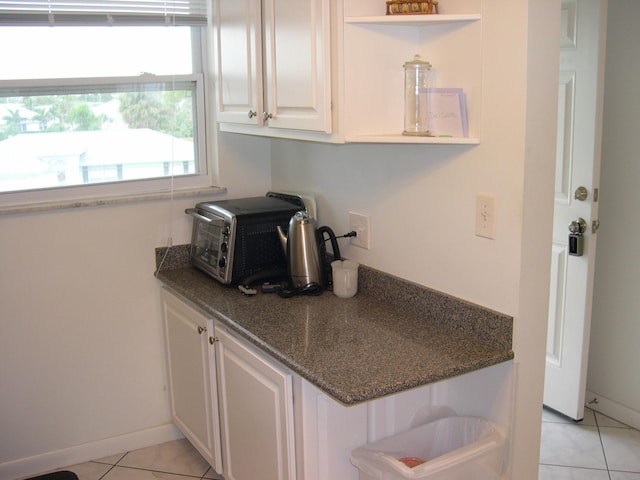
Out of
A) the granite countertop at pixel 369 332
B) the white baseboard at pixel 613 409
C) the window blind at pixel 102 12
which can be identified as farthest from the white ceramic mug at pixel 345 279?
the white baseboard at pixel 613 409

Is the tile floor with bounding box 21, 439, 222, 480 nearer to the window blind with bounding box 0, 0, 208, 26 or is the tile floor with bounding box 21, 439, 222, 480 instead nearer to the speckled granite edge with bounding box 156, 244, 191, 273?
the speckled granite edge with bounding box 156, 244, 191, 273

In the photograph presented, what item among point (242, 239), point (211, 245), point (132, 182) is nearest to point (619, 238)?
point (242, 239)

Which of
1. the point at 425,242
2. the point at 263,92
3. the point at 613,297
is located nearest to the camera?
the point at 425,242

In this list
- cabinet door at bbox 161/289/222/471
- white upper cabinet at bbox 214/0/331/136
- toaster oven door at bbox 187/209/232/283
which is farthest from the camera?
toaster oven door at bbox 187/209/232/283

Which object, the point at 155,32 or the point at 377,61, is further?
the point at 155,32

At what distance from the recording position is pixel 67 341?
2.91m

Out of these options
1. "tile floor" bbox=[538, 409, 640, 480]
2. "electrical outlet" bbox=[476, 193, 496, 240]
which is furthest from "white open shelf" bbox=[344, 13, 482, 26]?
"tile floor" bbox=[538, 409, 640, 480]

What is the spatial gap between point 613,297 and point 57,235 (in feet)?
7.83

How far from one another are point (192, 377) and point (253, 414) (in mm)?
585

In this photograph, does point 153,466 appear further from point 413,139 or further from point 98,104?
point 413,139

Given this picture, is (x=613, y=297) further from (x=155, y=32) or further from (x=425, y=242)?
(x=155, y=32)

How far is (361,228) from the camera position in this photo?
2.60 meters

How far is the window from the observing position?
2.75 metres

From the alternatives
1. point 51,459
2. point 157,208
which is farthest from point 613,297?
point 51,459
